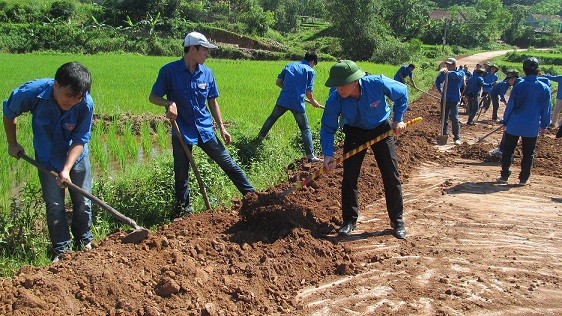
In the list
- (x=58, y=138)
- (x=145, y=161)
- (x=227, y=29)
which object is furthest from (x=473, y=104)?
(x=227, y=29)

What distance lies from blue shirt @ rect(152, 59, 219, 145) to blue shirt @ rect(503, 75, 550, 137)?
4.37 metres

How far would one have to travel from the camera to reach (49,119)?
395cm

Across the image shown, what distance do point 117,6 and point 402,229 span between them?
141 ft

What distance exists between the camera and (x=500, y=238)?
4.93 meters

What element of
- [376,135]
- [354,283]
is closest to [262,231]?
[354,283]

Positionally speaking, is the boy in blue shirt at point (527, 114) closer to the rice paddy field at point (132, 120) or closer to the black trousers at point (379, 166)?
the black trousers at point (379, 166)

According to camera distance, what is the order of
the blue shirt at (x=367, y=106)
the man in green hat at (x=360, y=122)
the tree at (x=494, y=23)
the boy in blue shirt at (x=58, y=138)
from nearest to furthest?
the boy in blue shirt at (x=58, y=138), the man in green hat at (x=360, y=122), the blue shirt at (x=367, y=106), the tree at (x=494, y=23)

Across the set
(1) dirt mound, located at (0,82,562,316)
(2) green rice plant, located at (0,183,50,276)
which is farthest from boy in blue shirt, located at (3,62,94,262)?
(1) dirt mound, located at (0,82,562,316)

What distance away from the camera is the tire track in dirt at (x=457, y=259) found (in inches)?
145

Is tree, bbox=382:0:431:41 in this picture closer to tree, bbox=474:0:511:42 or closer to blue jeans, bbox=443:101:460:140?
tree, bbox=474:0:511:42

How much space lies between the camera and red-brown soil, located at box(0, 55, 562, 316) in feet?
10.9

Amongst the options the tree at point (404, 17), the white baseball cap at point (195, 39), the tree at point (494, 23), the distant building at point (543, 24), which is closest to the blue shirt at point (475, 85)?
the white baseball cap at point (195, 39)

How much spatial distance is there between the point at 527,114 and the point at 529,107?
102mm

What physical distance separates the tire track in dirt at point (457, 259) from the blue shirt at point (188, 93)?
1857mm
